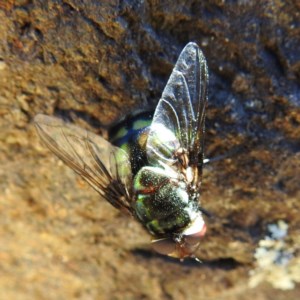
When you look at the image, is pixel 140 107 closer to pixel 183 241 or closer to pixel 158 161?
pixel 158 161

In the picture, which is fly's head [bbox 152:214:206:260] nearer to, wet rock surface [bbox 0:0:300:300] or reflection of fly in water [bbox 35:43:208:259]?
reflection of fly in water [bbox 35:43:208:259]

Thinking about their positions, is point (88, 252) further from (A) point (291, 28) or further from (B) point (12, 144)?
(A) point (291, 28)

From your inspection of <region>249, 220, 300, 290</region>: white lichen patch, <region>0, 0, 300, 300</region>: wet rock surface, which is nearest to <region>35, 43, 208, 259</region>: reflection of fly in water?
<region>0, 0, 300, 300</region>: wet rock surface

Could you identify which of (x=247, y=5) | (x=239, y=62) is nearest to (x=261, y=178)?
(x=239, y=62)

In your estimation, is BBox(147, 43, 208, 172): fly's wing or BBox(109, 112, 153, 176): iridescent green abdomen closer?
BBox(147, 43, 208, 172): fly's wing

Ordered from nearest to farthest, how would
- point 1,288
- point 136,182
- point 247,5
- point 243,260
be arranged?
1. point 247,5
2. point 136,182
3. point 243,260
4. point 1,288

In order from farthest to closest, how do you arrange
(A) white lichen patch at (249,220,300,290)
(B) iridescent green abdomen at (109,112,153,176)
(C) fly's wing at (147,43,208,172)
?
(A) white lichen patch at (249,220,300,290), (B) iridescent green abdomen at (109,112,153,176), (C) fly's wing at (147,43,208,172)

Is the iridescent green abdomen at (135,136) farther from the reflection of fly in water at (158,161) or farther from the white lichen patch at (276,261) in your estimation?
the white lichen patch at (276,261)
